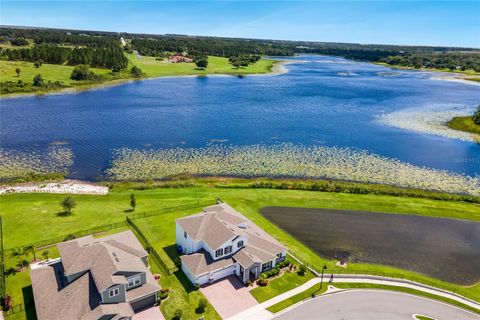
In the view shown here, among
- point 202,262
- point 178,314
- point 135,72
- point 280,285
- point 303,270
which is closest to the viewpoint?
point 178,314

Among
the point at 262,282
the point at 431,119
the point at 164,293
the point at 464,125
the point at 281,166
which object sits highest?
the point at 431,119

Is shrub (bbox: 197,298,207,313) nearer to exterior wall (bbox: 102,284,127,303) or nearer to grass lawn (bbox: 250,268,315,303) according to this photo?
grass lawn (bbox: 250,268,315,303)

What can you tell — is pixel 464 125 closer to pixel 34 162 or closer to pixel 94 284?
pixel 94 284

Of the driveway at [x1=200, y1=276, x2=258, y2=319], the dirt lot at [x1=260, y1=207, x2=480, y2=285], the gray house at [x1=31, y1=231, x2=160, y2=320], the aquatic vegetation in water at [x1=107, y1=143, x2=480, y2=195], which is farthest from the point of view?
the aquatic vegetation in water at [x1=107, y1=143, x2=480, y2=195]

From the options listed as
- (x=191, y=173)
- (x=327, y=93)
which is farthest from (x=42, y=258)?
(x=327, y=93)

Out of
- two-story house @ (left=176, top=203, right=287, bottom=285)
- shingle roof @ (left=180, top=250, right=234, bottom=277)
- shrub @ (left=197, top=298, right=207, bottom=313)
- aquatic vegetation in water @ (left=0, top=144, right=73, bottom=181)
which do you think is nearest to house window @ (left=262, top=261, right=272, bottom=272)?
two-story house @ (left=176, top=203, right=287, bottom=285)

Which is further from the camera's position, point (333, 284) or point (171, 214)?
point (171, 214)

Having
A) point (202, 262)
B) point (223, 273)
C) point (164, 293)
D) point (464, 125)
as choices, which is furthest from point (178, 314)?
point (464, 125)
